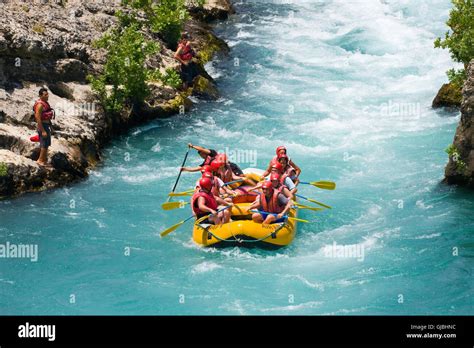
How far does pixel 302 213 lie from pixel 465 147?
3.51 m

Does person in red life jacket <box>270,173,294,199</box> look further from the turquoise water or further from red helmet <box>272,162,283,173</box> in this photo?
the turquoise water

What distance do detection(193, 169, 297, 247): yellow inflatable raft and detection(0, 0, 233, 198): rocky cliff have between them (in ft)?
13.8

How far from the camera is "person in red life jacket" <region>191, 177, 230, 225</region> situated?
15159 millimetres

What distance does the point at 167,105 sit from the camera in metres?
21.9

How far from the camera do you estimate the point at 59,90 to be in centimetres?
Answer: 1983

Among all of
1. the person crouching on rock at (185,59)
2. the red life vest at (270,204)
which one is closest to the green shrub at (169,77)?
the person crouching on rock at (185,59)

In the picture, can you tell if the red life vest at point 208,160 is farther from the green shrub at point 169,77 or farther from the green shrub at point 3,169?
the green shrub at point 169,77

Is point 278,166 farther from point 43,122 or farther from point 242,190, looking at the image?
point 43,122

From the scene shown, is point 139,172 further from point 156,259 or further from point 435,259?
point 435,259

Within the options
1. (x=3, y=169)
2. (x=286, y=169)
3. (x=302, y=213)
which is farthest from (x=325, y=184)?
(x=3, y=169)

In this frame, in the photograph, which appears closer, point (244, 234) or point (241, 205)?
point (244, 234)

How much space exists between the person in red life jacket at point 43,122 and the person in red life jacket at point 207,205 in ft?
12.3

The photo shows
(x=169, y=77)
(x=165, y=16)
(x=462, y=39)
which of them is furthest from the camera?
(x=165, y=16)

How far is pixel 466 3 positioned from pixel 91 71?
9089 mm
